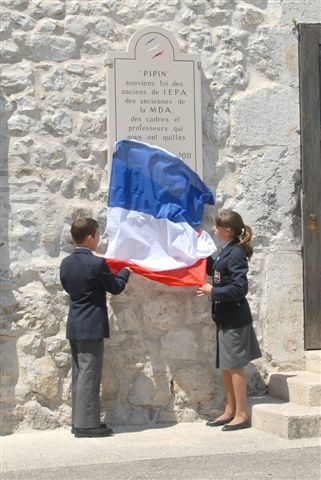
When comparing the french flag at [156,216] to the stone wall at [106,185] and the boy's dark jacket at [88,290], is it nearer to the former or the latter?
the stone wall at [106,185]

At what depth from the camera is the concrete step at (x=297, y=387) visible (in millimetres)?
5625

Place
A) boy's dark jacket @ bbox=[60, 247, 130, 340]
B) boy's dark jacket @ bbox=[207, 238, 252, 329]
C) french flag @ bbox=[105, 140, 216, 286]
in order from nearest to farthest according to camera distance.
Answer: boy's dark jacket @ bbox=[60, 247, 130, 340] < boy's dark jacket @ bbox=[207, 238, 252, 329] < french flag @ bbox=[105, 140, 216, 286]

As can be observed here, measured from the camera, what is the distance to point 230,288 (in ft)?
18.3

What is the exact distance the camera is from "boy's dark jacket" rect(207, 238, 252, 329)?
560cm

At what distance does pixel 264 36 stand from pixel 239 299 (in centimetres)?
210

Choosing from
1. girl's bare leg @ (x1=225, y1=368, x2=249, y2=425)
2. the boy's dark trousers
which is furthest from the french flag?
girl's bare leg @ (x1=225, y1=368, x2=249, y2=425)

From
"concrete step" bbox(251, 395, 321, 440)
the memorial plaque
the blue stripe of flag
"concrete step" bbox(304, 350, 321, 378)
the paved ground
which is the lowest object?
the paved ground

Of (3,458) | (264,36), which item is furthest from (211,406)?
(264,36)

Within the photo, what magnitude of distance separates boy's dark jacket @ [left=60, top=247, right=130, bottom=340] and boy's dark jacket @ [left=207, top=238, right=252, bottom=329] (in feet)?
2.15

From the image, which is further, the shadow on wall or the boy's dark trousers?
the shadow on wall

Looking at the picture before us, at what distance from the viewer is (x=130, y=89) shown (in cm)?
607

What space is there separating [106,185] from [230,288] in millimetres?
1198

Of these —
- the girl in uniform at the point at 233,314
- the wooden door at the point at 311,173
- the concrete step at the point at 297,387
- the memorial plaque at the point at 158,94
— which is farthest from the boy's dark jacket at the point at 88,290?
the wooden door at the point at 311,173

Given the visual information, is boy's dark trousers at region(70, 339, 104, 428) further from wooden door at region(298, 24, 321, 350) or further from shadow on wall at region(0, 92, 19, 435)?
wooden door at region(298, 24, 321, 350)
